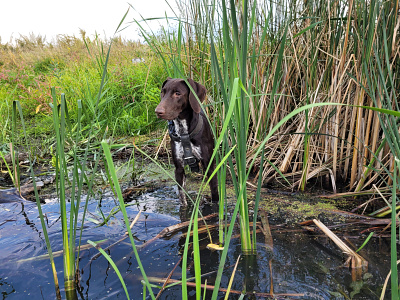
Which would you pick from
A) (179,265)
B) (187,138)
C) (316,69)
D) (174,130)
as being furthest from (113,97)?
(179,265)

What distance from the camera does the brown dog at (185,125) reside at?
282cm

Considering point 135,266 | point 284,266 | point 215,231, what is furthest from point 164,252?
point 284,266

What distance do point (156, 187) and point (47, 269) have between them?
1.68 meters

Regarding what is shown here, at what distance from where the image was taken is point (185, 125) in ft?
9.77

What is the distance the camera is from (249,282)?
179cm

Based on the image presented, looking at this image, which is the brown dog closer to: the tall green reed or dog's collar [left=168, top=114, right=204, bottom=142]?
dog's collar [left=168, top=114, right=204, bottom=142]

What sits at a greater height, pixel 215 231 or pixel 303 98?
pixel 303 98

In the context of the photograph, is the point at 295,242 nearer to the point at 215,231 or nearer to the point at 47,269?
the point at 215,231

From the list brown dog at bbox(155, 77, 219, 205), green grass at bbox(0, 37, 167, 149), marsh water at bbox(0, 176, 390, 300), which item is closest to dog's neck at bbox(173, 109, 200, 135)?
brown dog at bbox(155, 77, 219, 205)

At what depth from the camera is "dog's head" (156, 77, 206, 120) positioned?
277cm

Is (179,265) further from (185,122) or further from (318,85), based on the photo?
(318,85)

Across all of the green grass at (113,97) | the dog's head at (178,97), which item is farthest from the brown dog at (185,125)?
the green grass at (113,97)

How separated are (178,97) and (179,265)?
4.82ft

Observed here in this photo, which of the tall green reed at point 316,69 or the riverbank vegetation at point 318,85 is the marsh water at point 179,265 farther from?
the tall green reed at point 316,69
